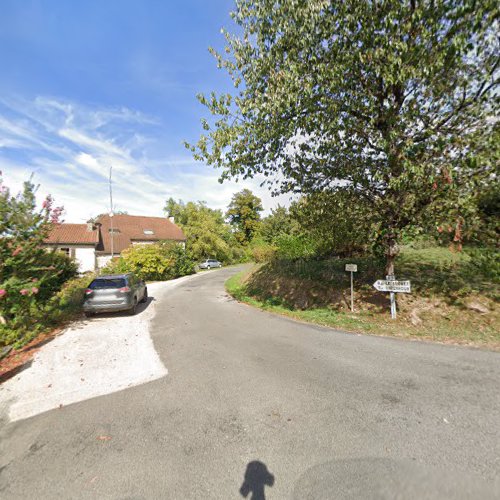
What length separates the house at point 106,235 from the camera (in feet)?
92.8

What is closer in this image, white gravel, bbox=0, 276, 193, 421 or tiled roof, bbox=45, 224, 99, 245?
white gravel, bbox=0, 276, 193, 421

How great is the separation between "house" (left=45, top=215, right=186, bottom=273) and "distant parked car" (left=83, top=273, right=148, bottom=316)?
1567cm

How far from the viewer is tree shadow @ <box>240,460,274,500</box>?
7.69ft

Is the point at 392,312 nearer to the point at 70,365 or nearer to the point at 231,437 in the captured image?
the point at 231,437

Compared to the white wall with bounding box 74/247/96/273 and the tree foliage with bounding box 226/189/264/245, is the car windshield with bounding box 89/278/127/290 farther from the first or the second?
the tree foliage with bounding box 226/189/264/245

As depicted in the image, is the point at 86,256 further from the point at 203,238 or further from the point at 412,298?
the point at 412,298

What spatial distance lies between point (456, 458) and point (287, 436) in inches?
67.4

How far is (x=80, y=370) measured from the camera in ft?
16.9

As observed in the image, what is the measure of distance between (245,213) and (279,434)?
164 ft

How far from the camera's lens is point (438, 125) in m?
6.98

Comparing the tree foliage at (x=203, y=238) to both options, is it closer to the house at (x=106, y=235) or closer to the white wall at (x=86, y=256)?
the house at (x=106, y=235)

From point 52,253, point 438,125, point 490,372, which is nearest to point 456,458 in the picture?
point 490,372

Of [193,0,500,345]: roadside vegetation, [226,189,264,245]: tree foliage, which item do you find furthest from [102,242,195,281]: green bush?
[226,189,264,245]: tree foliage

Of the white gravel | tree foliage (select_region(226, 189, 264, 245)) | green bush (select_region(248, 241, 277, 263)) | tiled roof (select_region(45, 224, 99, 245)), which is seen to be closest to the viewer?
the white gravel
